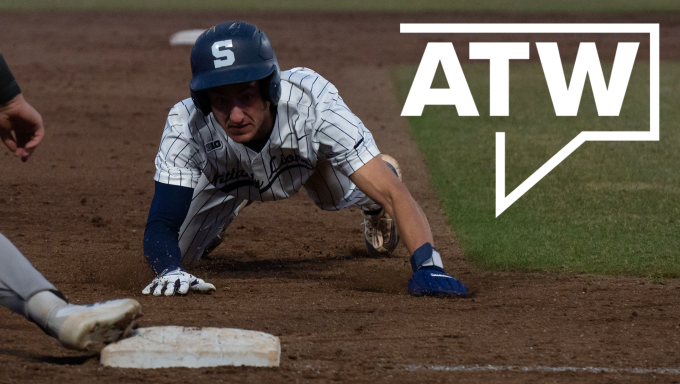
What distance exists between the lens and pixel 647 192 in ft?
21.4

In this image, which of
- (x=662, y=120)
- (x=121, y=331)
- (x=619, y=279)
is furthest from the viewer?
(x=662, y=120)

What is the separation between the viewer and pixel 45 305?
2881 mm

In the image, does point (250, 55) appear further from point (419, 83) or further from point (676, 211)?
point (419, 83)

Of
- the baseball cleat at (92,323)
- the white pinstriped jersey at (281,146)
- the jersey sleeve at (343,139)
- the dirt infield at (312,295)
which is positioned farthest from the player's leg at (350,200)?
the baseball cleat at (92,323)

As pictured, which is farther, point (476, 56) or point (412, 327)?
point (476, 56)

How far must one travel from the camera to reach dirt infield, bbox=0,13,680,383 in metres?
3.00

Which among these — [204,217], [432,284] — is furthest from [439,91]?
[432,284]

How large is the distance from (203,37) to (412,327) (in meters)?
1.52

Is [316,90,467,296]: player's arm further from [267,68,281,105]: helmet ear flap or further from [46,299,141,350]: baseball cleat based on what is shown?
[46,299,141,350]: baseball cleat

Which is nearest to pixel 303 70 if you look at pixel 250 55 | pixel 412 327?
pixel 250 55

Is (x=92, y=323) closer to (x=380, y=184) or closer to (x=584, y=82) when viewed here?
(x=380, y=184)

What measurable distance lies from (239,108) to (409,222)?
35.5 inches

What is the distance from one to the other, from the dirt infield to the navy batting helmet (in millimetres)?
937

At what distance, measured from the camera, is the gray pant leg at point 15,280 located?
2.88 metres
